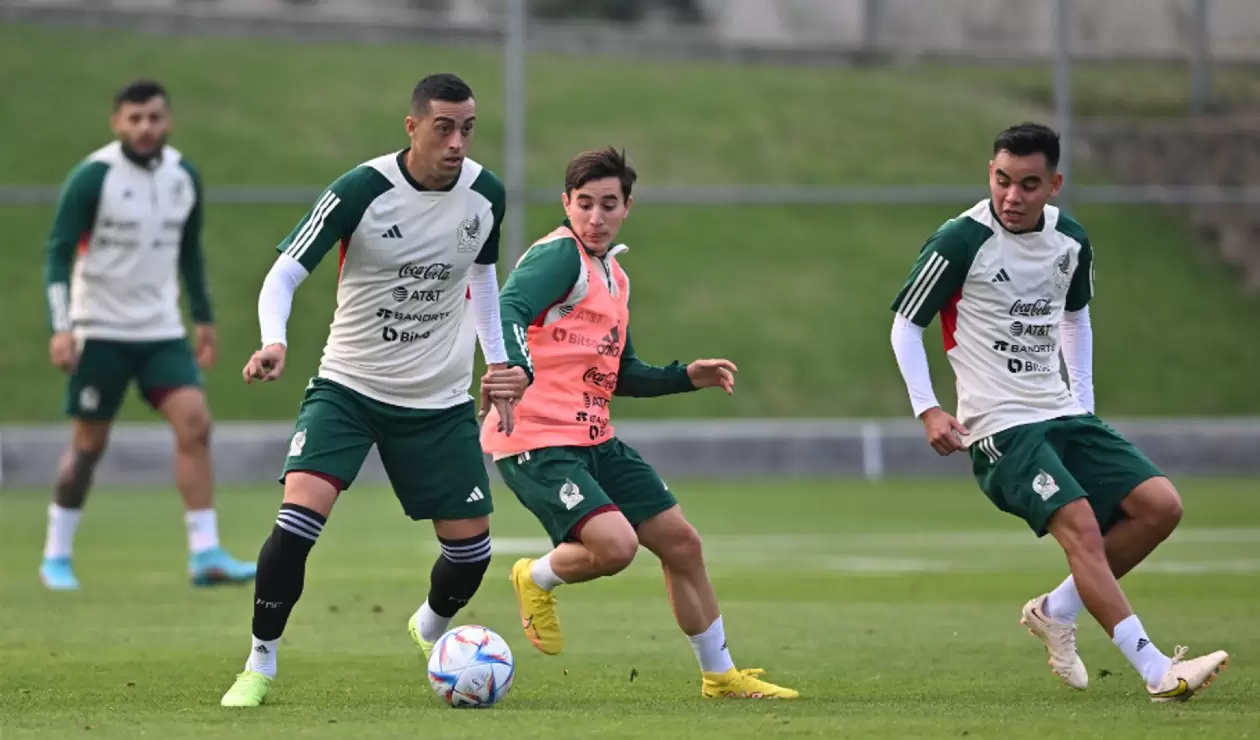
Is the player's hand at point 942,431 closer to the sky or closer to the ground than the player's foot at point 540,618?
closer to the sky

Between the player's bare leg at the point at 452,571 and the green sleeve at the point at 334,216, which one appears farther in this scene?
the player's bare leg at the point at 452,571

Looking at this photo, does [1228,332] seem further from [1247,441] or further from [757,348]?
[757,348]

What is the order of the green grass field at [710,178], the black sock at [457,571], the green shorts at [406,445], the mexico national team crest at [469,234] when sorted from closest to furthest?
the green shorts at [406,445], the mexico national team crest at [469,234], the black sock at [457,571], the green grass field at [710,178]

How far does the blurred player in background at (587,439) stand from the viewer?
25.9 ft

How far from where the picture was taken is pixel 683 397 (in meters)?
23.1

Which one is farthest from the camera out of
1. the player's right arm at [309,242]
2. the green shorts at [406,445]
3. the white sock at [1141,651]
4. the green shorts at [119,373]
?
the green shorts at [119,373]

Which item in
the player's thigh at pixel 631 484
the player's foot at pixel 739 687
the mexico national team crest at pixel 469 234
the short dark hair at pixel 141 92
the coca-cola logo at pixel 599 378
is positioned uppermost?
the short dark hair at pixel 141 92

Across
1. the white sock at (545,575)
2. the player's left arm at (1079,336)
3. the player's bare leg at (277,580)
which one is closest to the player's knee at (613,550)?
the white sock at (545,575)

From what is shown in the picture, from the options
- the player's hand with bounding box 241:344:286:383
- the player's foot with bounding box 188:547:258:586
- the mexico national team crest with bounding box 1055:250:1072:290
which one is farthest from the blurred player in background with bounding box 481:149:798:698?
the player's foot with bounding box 188:547:258:586

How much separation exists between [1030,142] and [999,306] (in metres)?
0.65

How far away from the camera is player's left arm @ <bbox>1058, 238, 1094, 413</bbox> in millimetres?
8266

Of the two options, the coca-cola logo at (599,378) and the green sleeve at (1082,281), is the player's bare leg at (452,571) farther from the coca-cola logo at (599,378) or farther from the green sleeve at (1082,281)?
the green sleeve at (1082,281)

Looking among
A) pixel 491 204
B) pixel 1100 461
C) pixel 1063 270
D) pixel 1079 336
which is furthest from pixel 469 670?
pixel 1079 336

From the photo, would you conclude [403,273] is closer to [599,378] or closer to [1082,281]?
[599,378]
